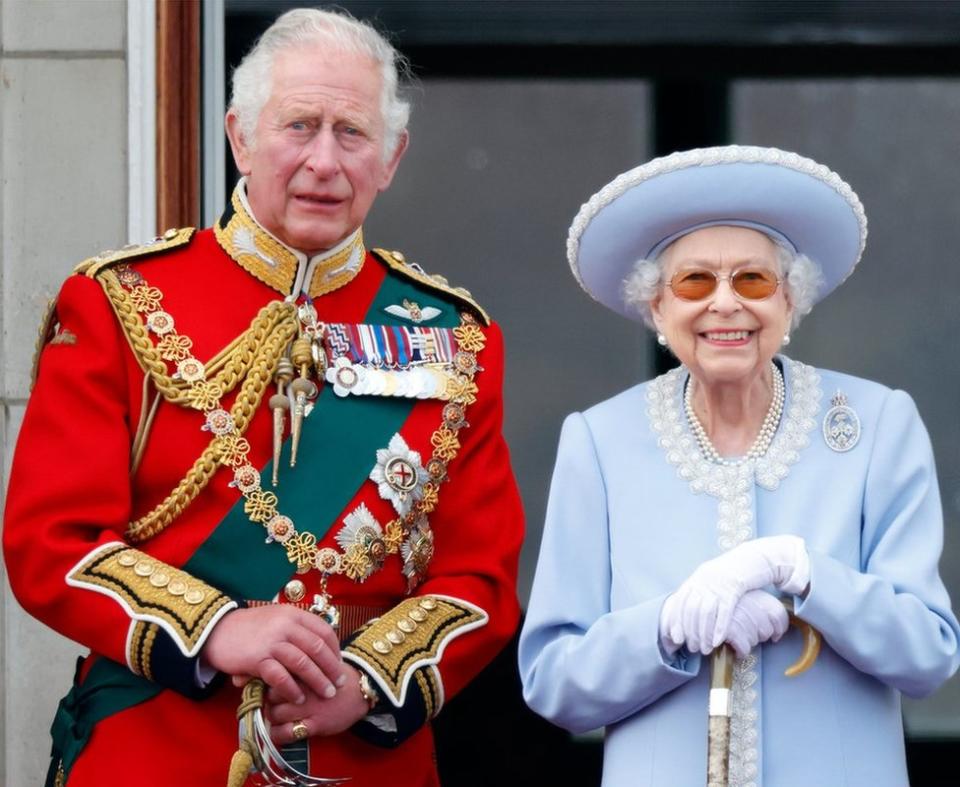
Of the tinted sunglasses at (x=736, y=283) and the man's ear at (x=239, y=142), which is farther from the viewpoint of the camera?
the man's ear at (x=239, y=142)

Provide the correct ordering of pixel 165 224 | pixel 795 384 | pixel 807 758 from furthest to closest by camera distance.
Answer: pixel 165 224
pixel 795 384
pixel 807 758

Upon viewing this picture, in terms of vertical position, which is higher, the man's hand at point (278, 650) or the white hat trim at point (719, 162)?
the white hat trim at point (719, 162)

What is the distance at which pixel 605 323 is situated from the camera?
498 centimetres

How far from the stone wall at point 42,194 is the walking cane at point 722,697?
1.81 metres

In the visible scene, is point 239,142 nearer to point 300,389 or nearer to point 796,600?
point 300,389

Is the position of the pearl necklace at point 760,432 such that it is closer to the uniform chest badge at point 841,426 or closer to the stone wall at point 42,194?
the uniform chest badge at point 841,426

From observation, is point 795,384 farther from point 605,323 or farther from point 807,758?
point 605,323

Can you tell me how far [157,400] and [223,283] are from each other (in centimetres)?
24

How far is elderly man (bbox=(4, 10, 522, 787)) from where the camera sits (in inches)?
127

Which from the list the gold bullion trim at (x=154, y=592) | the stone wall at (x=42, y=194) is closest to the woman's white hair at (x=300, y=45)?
the gold bullion trim at (x=154, y=592)

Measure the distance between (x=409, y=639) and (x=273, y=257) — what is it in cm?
63

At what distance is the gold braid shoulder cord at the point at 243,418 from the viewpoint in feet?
10.9

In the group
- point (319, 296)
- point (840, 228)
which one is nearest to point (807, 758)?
point (840, 228)

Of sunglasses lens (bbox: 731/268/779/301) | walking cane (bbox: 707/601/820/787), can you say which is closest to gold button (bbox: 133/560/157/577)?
walking cane (bbox: 707/601/820/787)
